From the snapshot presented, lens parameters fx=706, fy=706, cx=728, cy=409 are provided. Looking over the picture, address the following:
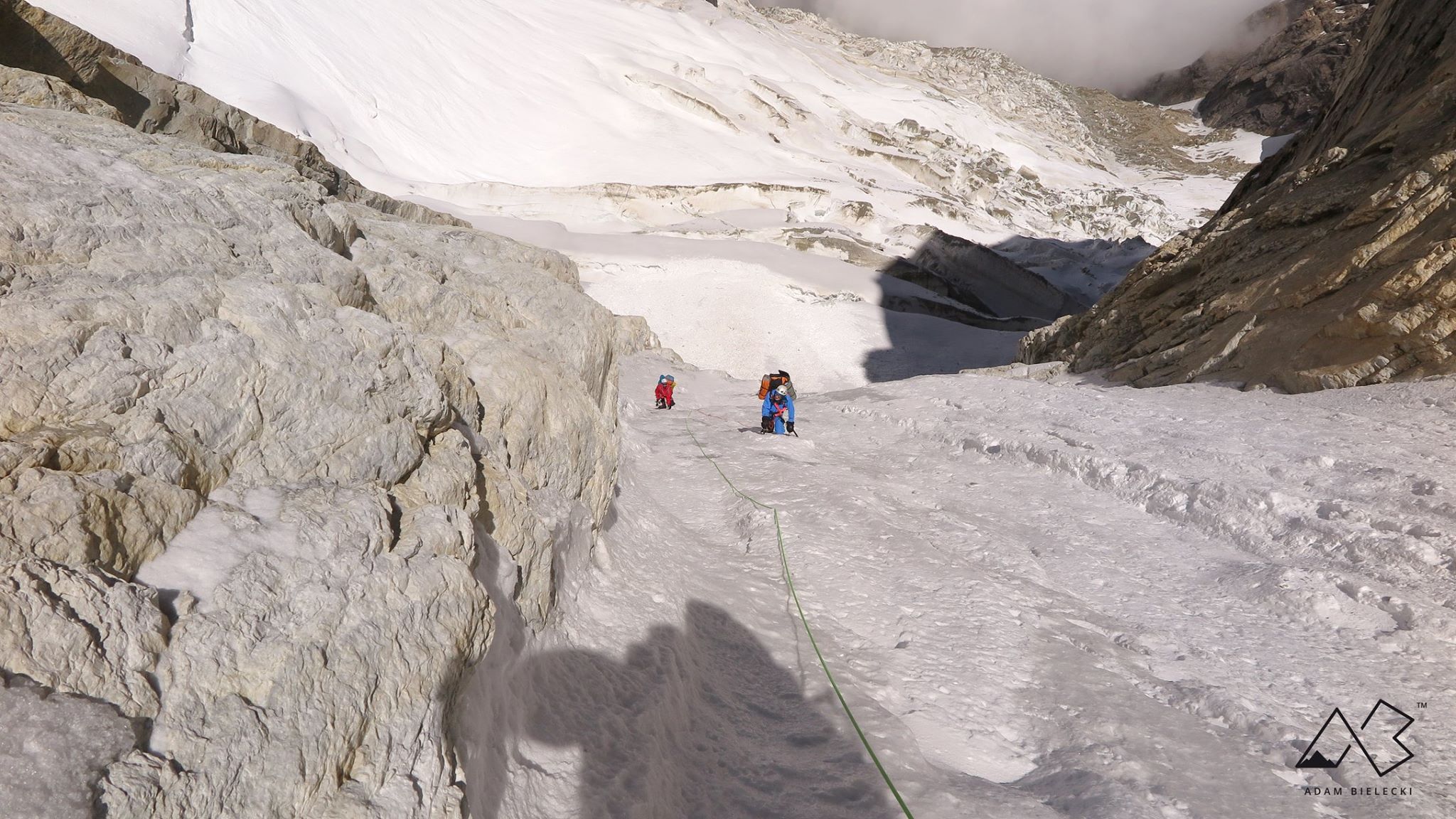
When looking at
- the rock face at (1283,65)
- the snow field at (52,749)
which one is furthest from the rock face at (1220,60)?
the snow field at (52,749)

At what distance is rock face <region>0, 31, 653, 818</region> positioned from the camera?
207 centimetres

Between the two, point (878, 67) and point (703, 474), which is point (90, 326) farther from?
point (878, 67)

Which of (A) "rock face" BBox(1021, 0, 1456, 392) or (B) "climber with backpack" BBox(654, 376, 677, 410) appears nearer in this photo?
(A) "rock face" BBox(1021, 0, 1456, 392)

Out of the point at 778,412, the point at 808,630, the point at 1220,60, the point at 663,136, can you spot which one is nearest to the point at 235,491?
the point at 808,630

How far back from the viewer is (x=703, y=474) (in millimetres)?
8898

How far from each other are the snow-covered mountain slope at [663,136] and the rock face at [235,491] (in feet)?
68.9

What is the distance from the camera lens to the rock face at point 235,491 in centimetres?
207

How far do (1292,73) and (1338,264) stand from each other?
331 feet

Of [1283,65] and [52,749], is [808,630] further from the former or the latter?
[1283,65]

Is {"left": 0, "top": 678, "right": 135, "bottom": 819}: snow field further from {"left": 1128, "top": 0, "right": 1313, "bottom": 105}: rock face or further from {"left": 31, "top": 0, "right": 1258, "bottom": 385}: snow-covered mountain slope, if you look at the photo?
{"left": 1128, "top": 0, "right": 1313, "bottom": 105}: rock face

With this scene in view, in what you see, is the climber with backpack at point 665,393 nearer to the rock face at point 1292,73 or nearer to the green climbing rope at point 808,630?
the green climbing rope at point 808,630

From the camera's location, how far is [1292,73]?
84.1 m

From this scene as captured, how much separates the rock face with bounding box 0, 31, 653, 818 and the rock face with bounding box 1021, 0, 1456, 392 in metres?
11.0

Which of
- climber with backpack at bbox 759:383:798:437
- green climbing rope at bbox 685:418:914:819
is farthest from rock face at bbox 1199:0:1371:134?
green climbing rope at bbox 685:418:914:819
